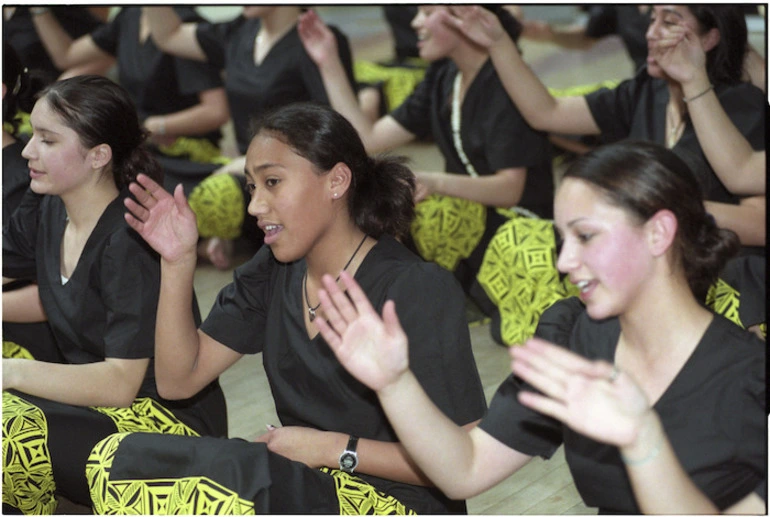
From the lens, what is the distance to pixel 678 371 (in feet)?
5.24

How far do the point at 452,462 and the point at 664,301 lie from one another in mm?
374

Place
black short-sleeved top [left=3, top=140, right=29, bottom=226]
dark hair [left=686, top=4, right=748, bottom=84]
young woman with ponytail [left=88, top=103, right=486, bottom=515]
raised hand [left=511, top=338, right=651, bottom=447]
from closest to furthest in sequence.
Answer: raised hand [left=511, top=338, right=651, bottom=447] < young woman with ponytail [left=88, top=103, right=486, bottom=515] < dark hair [left=686, top=4, right=748, bottom=84] < black short-sleeved top [left=3, top=140, right=29, bottom=226]

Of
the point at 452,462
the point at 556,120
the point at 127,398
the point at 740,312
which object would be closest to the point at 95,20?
the point at 556,120

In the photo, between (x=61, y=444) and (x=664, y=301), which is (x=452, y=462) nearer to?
(x=664, y=301)

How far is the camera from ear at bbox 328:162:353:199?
202 centimetres

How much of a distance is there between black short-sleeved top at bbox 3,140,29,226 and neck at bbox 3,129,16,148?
1.2 inches

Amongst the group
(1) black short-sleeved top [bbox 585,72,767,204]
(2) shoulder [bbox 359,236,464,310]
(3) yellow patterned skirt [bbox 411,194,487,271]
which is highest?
(2) shoulder [bbox 359,236,464,310]

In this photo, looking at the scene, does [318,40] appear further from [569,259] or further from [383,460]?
[569,259]

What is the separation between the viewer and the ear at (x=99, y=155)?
2314 millimetres

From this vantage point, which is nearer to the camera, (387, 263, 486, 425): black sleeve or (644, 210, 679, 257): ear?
(644, 210, 679, 257): ear

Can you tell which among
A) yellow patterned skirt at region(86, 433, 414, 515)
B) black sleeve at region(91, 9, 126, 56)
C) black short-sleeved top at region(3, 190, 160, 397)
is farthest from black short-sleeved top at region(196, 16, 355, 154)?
yellow patterned skirt at region(86, 433, 414, 515)

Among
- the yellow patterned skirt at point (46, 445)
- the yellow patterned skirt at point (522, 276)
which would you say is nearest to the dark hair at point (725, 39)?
the yellow patterned skirt at point (522, 276)

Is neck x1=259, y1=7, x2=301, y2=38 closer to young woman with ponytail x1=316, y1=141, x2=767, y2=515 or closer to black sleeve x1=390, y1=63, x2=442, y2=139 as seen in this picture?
black sleeve x1=390, y1=63, x2=442, y2=139

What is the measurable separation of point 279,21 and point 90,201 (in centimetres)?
180
